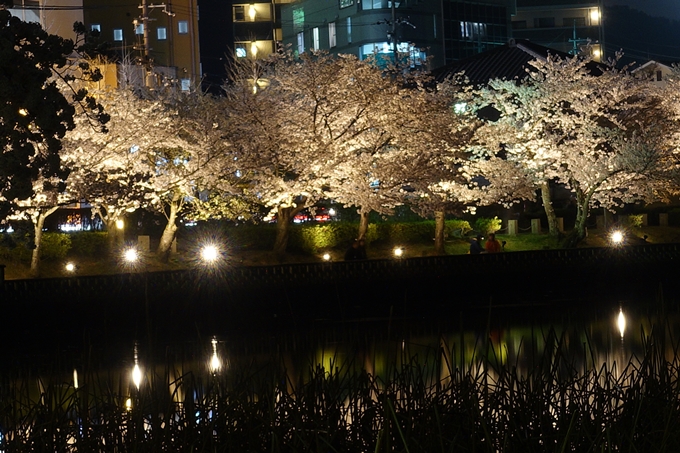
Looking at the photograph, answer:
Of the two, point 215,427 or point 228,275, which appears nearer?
point 215,427

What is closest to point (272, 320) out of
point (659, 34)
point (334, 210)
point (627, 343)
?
point (627, 343)

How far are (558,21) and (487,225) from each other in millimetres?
63008

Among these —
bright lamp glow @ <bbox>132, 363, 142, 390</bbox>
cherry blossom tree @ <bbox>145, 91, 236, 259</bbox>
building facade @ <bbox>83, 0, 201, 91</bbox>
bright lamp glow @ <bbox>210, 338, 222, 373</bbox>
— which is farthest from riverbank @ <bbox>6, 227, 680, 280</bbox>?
building facade @ <bbox>83, 0, 201, 91</bbox>

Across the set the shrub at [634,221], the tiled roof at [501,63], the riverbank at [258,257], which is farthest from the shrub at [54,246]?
the shrub at [634,221]

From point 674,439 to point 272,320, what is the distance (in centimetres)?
1433

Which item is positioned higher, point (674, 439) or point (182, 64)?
point (182, 64)

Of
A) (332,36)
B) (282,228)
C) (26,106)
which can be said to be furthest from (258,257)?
(332,36)

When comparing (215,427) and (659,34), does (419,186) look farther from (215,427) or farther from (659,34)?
(659,34)

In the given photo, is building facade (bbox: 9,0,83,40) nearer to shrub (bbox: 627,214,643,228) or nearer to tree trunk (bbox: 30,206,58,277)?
tree trunk (bbox: 30,206,58,277)

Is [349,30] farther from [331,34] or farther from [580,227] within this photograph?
[580,227]

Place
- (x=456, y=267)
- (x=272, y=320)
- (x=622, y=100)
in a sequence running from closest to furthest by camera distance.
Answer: (x=272, y=320) < (x=456, y=267) < (x=622, y=100)

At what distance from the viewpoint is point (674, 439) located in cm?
751

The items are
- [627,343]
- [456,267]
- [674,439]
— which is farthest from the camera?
[456,267]

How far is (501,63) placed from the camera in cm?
4650
